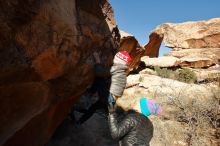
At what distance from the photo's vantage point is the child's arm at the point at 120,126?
4.45 meters

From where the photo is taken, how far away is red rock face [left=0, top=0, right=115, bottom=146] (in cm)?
325

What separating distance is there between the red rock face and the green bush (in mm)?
10598

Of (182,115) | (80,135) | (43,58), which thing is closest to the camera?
(43,58)

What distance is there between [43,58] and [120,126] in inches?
63.8

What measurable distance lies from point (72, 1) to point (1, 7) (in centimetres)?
117

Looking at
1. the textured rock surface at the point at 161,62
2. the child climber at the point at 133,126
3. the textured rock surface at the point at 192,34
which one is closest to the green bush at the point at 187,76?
the textured rock surface at the point at 161,62

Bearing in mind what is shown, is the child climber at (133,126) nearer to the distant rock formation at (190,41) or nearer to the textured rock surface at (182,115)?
the textured rock surface at (182,115)

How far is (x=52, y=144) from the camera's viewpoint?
20.4ft

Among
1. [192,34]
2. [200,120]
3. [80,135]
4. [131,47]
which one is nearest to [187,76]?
[131,47]

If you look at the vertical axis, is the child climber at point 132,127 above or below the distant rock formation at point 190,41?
below

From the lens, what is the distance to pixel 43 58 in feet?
11.9

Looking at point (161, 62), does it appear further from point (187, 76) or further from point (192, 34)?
point (192, 34)

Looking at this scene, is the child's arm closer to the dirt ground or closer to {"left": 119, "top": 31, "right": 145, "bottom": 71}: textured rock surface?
the dirt ground

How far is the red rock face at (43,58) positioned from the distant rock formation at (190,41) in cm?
1373
